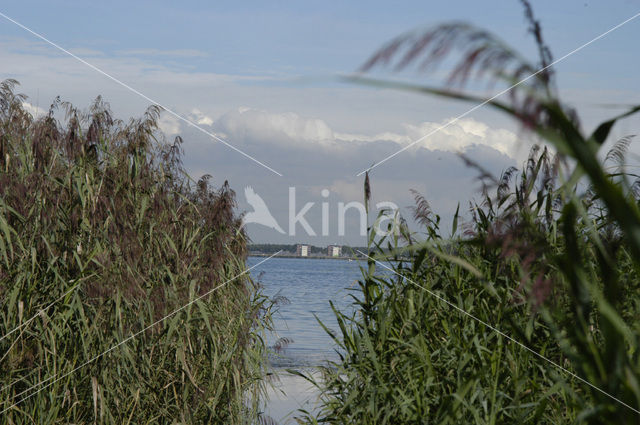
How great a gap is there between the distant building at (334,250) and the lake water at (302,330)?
0.22ft

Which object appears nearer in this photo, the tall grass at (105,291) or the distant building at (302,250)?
the tall grass at (105,291)

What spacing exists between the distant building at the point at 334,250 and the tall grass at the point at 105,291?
2.10 feet

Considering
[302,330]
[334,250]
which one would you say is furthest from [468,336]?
[302,330]

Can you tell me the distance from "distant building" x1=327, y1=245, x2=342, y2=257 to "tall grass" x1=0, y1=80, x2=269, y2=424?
640mm

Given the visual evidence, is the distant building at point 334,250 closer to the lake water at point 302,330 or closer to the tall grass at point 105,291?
the lake water at point 302,330

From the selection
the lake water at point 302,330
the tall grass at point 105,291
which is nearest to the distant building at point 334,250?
the lake water at point 302,330

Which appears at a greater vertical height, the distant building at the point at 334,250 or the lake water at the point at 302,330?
the distant building at the point at 334,250

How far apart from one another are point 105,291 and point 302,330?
753cm

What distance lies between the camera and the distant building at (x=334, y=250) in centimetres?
386

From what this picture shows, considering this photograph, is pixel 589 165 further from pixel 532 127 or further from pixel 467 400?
pixel 467 400

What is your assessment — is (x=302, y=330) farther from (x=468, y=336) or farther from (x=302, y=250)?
(x=468, y=336)

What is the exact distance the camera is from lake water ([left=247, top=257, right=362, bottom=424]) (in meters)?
3.90

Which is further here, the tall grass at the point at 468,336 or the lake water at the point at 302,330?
the lake water at the point at 302,330

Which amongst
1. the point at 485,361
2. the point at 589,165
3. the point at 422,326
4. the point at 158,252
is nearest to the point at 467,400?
the point at 485,361
